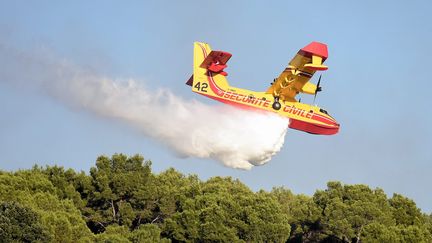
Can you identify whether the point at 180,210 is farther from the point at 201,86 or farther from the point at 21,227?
the point at 201,86

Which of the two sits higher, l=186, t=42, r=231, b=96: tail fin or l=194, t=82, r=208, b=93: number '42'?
l=186, t=42, r=231, b=96: tail fin

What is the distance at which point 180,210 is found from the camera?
7456 cm

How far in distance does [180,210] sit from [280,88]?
24311 millimetres

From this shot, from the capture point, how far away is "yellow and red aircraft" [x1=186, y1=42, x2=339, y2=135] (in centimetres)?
5088

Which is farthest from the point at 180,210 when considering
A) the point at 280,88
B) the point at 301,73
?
the point at 301,73

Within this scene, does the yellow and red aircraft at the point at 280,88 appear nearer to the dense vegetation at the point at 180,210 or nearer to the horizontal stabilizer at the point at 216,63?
the horizontal stabilizer at the point at 216,63

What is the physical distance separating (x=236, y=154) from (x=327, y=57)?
703 cm

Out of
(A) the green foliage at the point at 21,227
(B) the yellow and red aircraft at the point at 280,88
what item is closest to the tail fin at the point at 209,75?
(B) the yellow and red aircraft at the point at 280,88

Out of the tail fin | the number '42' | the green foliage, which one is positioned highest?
the tail fin

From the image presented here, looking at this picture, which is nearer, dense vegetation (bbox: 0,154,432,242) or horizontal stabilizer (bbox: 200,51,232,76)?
horizontal stabilizer (bbox: 200,51,232,76)

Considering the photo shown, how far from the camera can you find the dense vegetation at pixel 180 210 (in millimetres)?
66750

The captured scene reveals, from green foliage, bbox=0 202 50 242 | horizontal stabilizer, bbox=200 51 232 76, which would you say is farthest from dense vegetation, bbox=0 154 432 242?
horizontal stabilizer, bbox=200 51 232 76

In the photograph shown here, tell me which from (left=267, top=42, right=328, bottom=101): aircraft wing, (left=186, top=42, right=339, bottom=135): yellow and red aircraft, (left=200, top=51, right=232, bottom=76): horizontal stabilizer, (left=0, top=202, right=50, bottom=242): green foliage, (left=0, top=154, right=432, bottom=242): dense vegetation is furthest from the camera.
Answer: (left=0, top=154, right=432, bottom=242): dense vegetation

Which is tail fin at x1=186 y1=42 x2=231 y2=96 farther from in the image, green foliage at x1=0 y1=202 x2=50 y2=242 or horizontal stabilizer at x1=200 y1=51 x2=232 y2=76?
green foliage at x1=0 y1=202 x2=50 y2=242
